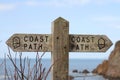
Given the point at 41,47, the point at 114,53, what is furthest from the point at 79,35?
the point at 114,53

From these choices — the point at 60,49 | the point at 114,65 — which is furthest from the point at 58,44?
the point at 114,65

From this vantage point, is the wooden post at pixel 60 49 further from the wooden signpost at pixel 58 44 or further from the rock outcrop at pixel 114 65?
the rock outcrop at pixel 114 65

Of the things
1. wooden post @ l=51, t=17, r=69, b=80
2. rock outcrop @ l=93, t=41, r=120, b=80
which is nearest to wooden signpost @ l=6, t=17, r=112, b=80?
wooden post @ l=51, t=17, r=69, b=80

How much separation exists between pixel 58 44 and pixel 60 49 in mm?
84

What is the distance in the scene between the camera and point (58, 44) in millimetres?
6055

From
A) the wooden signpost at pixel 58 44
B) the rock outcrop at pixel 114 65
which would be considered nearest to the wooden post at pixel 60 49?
the wooden signpost at pixel 58 44

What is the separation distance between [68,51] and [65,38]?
0.67 feet

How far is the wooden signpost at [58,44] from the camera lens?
5973 millimetres

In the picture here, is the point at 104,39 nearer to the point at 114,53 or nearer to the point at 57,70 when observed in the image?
the point at 57,70

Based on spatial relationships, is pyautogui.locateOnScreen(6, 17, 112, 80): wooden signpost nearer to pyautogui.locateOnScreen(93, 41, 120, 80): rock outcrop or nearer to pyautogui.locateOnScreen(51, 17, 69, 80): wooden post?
pyautogui.locateOnScreen(51, 17, 69, 80): wooden post

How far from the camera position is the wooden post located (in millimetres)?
5965

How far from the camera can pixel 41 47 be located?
19.8ft

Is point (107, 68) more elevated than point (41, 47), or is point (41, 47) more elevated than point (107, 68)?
point (41, 47)

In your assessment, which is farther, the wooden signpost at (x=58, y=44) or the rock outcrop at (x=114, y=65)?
the rock outcrop at (x=114, y=65)
